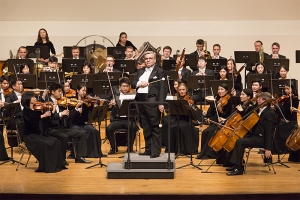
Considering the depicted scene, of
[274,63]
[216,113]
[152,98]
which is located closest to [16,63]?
[152,98]

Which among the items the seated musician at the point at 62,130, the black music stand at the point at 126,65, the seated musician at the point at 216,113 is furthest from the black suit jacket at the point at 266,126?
the black music stand at the point at 126,65

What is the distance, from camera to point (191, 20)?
12.2 meters

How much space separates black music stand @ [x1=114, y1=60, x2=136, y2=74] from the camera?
28.9ft

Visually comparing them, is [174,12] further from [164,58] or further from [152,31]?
[164,58]

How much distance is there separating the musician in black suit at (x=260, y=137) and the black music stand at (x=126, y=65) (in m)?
2.66

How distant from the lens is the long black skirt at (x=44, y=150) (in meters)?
6.66

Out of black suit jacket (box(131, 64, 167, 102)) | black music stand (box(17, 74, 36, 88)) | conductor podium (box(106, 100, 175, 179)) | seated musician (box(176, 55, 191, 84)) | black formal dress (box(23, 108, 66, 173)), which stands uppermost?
seated musician (box(176, 55, 191, 84))

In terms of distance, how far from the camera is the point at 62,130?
714cm

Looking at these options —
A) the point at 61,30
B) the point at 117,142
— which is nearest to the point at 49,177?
the point at 117,142

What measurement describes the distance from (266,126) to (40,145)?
249 centimetres

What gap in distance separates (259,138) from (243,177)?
1.55 ft

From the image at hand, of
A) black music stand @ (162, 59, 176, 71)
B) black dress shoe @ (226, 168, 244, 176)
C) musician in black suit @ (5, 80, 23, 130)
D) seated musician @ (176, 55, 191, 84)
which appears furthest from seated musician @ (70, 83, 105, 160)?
seated musician @ (176, 55, 191, 84)

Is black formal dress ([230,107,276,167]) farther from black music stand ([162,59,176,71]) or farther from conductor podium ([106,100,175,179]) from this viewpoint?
black music stand ([162,59,176,71])

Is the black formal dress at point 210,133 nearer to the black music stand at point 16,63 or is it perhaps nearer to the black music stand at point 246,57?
the black music stand at point 246,57
